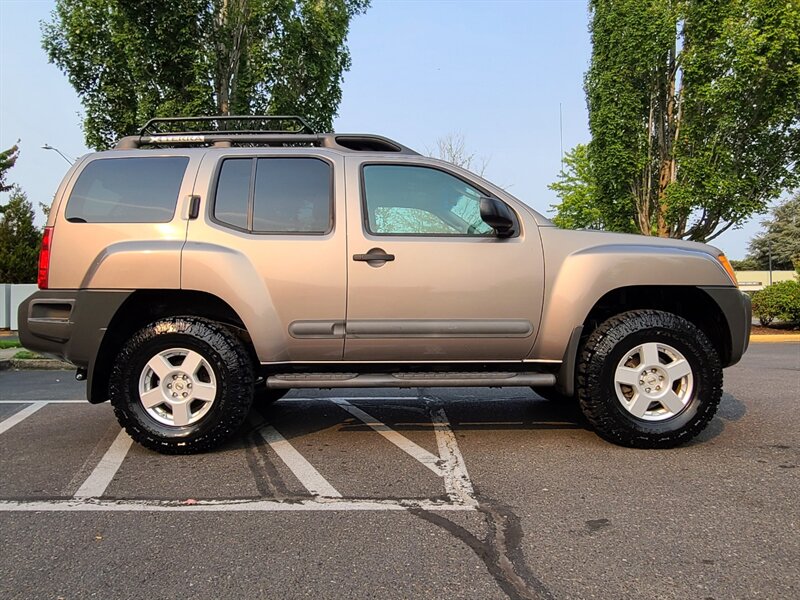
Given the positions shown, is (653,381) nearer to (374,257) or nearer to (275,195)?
(374,257)

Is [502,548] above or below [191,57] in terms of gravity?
below

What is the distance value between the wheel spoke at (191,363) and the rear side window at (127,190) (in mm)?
942

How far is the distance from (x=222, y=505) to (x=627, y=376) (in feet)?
8.92

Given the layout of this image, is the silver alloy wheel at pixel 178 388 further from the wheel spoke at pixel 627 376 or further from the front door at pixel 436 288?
the wheel spoke at pixel 627 376

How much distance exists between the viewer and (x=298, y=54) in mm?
16875

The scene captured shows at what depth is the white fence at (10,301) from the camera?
20.4 m

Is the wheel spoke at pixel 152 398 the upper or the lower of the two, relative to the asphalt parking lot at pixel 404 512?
upper

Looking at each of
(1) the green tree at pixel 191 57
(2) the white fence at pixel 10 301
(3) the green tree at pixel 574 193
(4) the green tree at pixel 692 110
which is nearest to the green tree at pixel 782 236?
(3) the green tree at pixel 574 193

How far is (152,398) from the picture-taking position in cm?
399

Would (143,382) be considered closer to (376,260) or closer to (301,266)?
(301,266)

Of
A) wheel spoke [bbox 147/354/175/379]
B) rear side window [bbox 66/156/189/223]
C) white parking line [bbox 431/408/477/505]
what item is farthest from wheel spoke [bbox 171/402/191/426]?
white parking line [bbox 431/408/477/505]

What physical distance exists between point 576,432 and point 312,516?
2.40m

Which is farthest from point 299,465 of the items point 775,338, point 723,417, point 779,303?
point 779,303

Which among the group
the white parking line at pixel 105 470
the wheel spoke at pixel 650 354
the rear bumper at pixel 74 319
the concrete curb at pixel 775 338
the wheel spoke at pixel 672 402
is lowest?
the concrete curb at pixel 775 338
